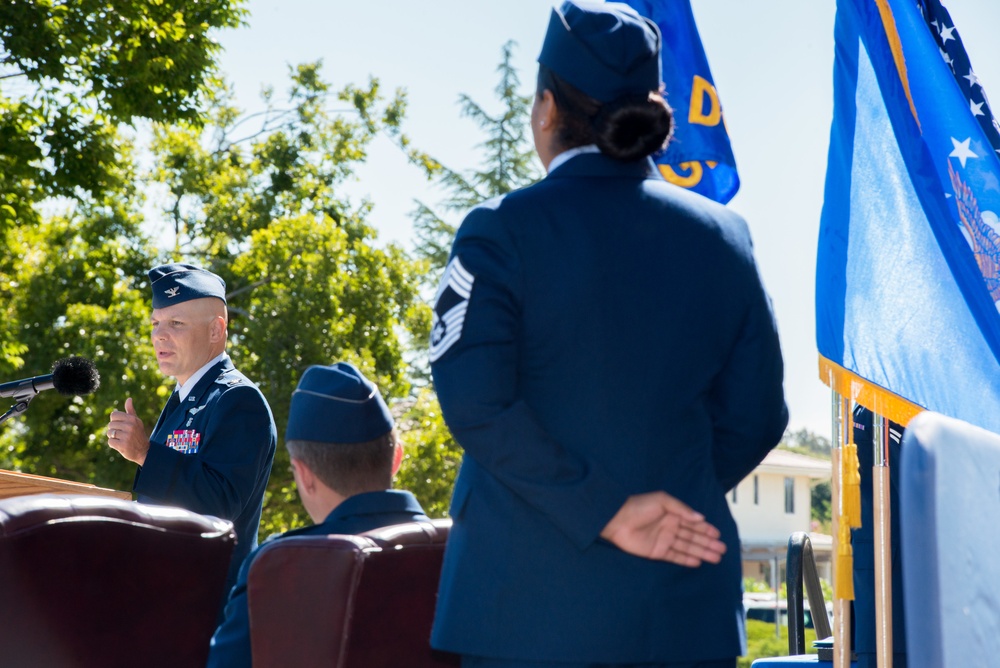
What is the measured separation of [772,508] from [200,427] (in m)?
48.6

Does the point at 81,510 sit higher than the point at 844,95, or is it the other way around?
the point at 844,95

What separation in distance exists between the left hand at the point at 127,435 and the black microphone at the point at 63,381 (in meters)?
0.42

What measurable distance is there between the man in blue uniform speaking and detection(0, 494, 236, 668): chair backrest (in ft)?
2.93

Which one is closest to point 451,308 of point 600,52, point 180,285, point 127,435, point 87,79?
point 600,52

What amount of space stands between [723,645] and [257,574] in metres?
0.84

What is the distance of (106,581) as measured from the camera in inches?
93.7

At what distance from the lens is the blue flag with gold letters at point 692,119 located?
4.43 m

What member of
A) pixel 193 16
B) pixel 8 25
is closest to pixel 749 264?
pixel 8 25

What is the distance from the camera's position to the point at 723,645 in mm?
1997

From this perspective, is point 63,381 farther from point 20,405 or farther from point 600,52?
point 600,52

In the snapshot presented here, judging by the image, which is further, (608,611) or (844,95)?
(844,95)

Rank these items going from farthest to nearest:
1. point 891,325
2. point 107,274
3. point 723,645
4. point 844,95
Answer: point 107,274, point 844,95, point 891,325, point 723,645

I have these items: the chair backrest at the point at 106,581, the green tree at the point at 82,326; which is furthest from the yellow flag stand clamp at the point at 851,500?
the green tree at the point at 82,326

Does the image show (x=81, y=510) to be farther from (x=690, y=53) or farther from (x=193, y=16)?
(x=193, y=16)
